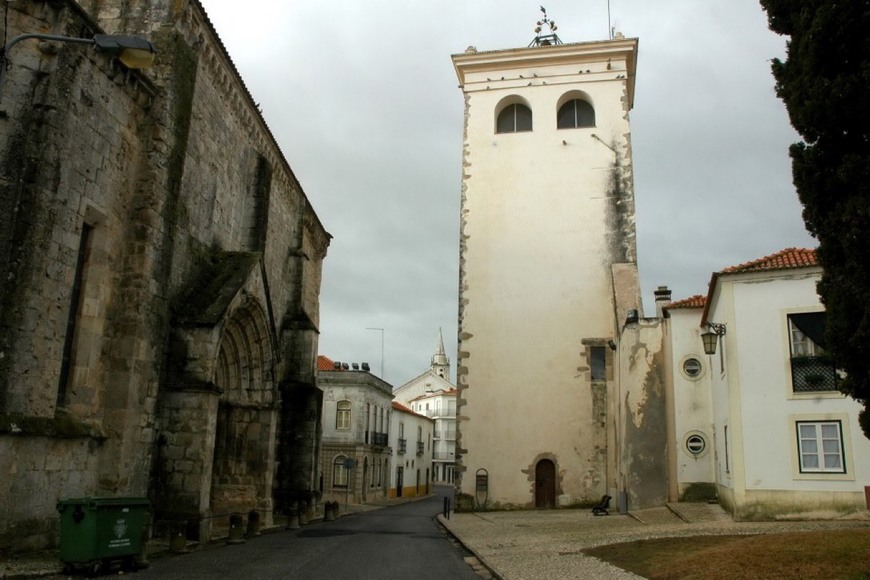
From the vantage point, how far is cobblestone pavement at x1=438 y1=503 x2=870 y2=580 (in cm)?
986

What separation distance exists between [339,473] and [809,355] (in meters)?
29.1

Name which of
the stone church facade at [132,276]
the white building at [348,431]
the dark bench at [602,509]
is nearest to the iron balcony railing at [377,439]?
the white building at [348,431]

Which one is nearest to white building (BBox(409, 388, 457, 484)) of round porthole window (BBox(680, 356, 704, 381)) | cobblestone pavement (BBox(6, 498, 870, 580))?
cobblestone pavement (BBox(6, 498, 870, 580))

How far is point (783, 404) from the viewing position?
1388 cm

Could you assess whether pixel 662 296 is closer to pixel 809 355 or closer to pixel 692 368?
pixel 692 368

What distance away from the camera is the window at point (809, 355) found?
13586 mm

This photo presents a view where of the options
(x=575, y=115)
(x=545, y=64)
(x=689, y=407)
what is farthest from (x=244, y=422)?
(x=545, y=64)

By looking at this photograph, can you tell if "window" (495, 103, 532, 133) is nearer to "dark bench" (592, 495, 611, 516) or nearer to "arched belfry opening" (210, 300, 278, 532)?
"dark bench" (592, 495, 611, 516)

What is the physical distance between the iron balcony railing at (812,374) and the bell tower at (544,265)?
8032mm

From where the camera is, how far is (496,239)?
25.4 m

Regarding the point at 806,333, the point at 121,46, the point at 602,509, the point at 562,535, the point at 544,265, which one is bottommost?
the point at 562,535

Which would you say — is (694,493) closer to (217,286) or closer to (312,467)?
(312,467)

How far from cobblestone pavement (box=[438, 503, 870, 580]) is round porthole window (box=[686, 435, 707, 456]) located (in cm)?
135

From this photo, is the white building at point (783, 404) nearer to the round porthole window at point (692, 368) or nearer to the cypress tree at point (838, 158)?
the round porthole window at point (692, 368)
